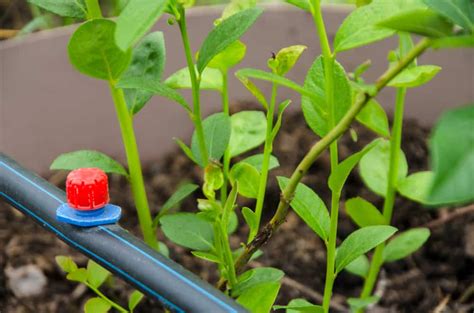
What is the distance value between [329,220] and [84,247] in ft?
0.66

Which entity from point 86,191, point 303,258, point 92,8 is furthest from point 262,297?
point 303,258

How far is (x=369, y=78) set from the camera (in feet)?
4.16

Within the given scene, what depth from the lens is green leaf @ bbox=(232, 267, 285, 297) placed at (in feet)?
2.10

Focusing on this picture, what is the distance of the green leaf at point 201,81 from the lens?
27.9 inches

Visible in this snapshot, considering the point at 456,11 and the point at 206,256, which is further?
the point at 206,256

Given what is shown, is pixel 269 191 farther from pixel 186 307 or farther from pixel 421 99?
pixel 186 307

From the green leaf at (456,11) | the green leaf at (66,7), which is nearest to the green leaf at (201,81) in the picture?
the green leaf at (66,7)

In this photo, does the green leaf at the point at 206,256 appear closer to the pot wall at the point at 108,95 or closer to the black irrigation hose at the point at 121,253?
the black irrigation hose at the point at 121,253

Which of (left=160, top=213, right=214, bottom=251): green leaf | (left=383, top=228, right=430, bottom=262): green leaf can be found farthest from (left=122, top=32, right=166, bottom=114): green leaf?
(left=383, top=228, right=430, bottom=262): green leaf

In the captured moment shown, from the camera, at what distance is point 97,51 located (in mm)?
597

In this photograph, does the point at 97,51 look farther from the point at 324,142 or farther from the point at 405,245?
the point at 405,245

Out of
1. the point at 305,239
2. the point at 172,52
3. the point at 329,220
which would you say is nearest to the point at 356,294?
the point at 305,239

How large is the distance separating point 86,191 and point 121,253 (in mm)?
70

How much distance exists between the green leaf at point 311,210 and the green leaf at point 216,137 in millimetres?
77
